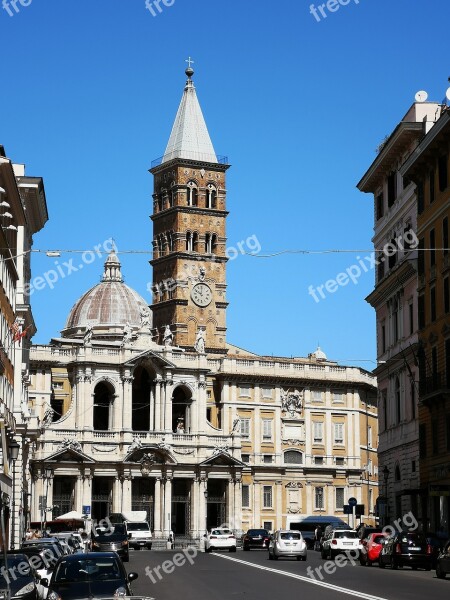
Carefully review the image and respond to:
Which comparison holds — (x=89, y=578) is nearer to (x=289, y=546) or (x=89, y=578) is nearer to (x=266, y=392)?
(x=289, y=546)

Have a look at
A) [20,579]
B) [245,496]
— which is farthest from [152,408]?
[20,579]

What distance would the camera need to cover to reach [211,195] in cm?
13138

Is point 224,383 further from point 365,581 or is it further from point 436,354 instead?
point 365,581

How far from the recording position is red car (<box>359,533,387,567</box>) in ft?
165

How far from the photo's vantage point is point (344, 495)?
119875mm

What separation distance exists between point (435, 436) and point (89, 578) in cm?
3658

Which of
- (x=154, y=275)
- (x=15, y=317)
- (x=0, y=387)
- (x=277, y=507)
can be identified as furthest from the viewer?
(x=154, y=275)

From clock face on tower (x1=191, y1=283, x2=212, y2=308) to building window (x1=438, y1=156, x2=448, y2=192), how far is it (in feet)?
225

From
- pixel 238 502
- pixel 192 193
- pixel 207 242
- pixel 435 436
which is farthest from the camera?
pixel 192 193

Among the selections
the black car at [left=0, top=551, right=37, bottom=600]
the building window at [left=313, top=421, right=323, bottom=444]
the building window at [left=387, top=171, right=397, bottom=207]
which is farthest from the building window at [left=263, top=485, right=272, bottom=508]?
the black car at [left=0, top=551, right=37, bottom=600]

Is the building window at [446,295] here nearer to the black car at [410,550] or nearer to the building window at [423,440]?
the building window at [423,440]

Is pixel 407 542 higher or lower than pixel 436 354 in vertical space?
lower

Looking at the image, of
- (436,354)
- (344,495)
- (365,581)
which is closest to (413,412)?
(436,354)

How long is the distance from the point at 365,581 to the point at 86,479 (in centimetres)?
7230
